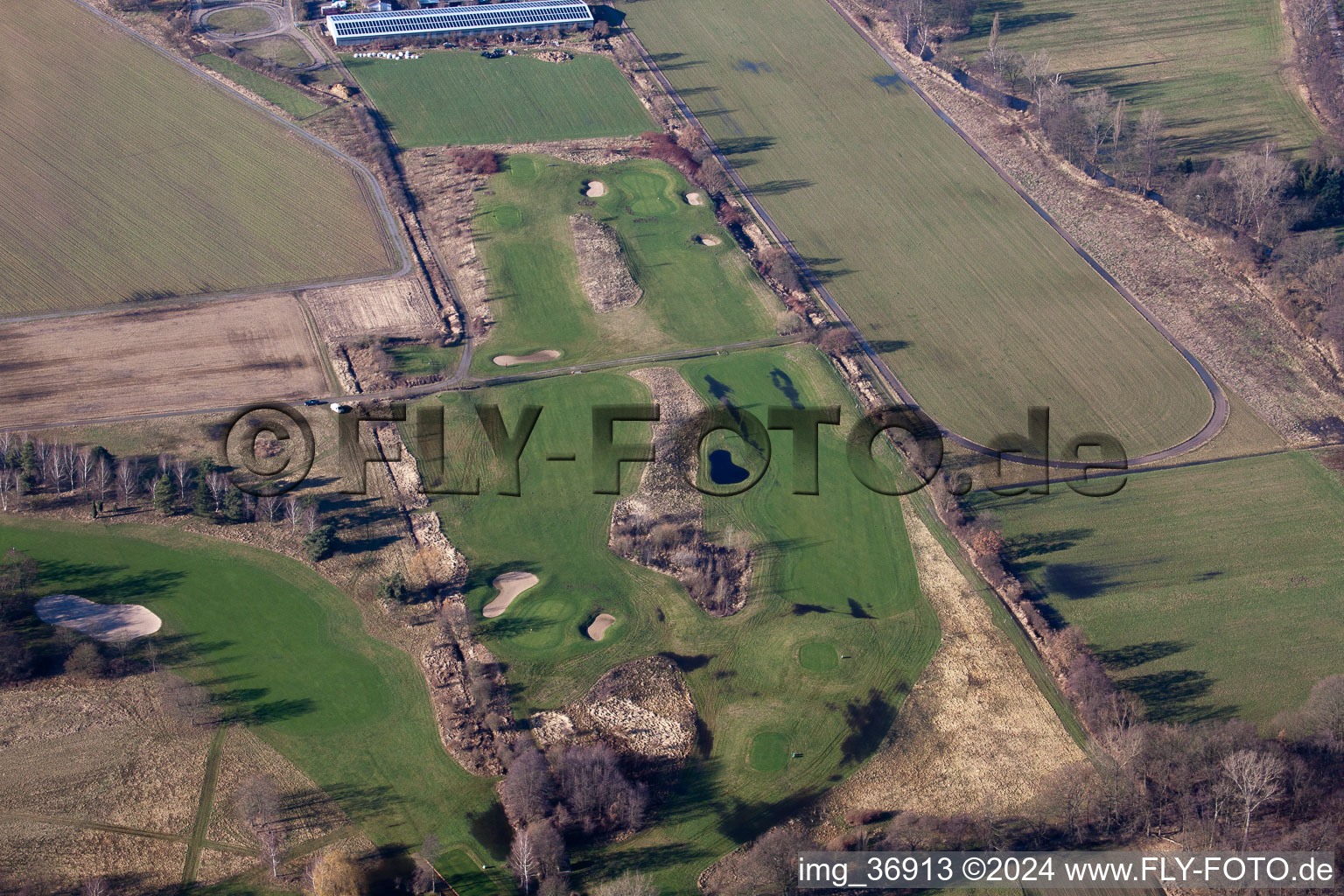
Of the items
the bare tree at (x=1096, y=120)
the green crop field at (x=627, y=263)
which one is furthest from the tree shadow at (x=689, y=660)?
the bare tree at (x=1096, y=120)

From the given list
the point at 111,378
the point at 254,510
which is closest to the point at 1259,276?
the point at 254,510

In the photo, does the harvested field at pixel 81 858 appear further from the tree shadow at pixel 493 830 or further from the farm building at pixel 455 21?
the farm building at pixel 455 21

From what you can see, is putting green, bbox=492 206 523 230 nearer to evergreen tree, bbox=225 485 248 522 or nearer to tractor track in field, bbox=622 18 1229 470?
tractor track in field, bbox=622 18 1229 470

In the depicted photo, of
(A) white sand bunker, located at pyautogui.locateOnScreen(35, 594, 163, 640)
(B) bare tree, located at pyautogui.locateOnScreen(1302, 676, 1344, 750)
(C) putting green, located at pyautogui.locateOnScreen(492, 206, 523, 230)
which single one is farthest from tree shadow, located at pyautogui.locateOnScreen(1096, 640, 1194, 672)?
(C) putting green, located at pyautogui.locateOnScreen(492, 206, 523, 230)

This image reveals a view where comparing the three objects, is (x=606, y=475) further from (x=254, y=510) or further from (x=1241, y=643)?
(x=1241, y=643)

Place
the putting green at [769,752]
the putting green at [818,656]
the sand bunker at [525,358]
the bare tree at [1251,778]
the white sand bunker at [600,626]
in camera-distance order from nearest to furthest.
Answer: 1. the bare tree at [1251,778]
2. the putting green at [769,752]
3. the putting green at [818,656]
4. the white sand bunker at [600,626]
5. the sand bunker at [525,358]

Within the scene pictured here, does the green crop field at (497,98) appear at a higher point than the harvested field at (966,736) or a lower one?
higher
